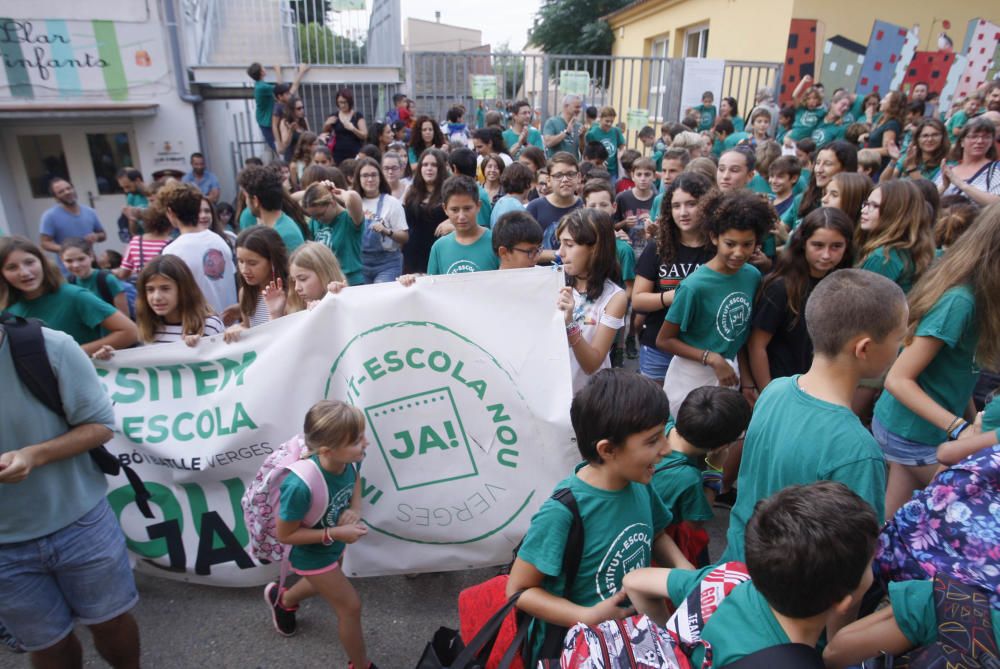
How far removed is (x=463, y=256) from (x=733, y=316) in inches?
67.4

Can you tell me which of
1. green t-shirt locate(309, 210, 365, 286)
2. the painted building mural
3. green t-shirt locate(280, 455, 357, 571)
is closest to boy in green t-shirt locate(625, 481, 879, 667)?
green t-shirt locate(280, 455, 357, 571)

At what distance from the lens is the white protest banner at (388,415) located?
291cm

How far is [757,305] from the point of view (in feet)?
10.8

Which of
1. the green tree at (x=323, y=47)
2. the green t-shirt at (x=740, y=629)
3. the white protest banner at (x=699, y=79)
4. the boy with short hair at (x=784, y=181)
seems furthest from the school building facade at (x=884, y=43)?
the green t-shirt at (x=740, y=629)

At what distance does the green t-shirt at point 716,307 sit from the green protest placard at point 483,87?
A: 7923 mm

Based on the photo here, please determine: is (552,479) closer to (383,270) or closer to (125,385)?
(125,385)

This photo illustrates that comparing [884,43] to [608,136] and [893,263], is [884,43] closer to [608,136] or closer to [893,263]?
[608,136]

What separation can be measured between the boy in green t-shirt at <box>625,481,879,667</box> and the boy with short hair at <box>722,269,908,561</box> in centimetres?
27

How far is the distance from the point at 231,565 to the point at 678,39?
19.3 meters

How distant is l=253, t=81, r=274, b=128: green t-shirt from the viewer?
9449 mm

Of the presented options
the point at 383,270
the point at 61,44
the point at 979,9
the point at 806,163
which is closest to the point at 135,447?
the point at 383,270

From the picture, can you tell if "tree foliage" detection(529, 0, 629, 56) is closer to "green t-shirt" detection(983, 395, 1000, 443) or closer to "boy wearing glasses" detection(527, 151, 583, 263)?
"boy wearing glasses" detection(527, 151, 583, 263)

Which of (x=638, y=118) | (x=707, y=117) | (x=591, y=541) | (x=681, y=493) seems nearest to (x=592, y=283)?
(x=681, y=493)

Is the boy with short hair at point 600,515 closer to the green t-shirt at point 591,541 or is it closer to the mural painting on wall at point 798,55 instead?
the green t-shirt at point 591,541
